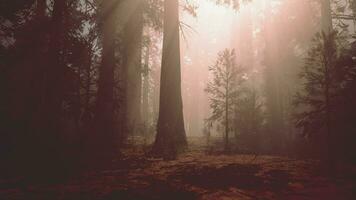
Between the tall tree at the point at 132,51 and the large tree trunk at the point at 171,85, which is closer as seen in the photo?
the large tree trunk at the point at 171,85

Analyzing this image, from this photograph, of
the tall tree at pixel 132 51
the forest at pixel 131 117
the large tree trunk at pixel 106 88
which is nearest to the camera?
the forest at pixel 131 117

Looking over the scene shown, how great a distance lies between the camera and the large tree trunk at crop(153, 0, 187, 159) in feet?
33.2

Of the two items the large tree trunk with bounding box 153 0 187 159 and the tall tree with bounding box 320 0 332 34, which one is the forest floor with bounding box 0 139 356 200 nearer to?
the large tree trunk with bounding box 153 0 187 159

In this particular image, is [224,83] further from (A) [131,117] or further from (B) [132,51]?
(A) [131,117]

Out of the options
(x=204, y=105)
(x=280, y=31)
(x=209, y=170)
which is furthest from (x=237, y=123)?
(x=204, y=105)

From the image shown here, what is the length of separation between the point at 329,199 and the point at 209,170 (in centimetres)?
222

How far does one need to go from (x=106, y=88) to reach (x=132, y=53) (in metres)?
7.04

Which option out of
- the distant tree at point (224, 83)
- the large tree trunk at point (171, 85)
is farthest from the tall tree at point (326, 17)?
the large tree trunk at point (171, 85)

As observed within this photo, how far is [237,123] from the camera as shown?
1977 centimetres

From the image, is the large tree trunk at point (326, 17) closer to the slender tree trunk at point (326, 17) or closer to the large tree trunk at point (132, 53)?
the slender tree trunk at point (326, 17)

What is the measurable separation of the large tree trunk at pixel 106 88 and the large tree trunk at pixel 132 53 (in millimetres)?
1554

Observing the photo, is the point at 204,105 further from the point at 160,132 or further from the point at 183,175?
the point at 183,175

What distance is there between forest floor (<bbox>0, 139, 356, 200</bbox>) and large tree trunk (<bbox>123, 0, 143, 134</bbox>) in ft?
25.8

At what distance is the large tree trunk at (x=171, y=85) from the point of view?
1013cm
